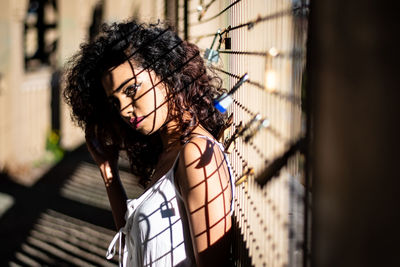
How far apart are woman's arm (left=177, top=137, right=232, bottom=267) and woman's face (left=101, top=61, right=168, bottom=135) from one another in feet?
0.88

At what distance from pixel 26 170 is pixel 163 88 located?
21.4ft

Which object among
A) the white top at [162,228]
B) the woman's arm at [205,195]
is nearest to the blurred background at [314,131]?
the woman's arm at [205,195]

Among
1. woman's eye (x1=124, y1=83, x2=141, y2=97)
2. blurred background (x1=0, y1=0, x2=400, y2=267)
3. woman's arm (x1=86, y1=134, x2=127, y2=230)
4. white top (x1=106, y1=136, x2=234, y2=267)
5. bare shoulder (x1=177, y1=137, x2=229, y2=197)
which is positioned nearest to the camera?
blurred background (x1=0, y1=0, x2=400, y2=267)

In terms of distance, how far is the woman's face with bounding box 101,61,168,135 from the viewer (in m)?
1.88

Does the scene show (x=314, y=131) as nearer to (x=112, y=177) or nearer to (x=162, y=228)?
(x=162, y=228)

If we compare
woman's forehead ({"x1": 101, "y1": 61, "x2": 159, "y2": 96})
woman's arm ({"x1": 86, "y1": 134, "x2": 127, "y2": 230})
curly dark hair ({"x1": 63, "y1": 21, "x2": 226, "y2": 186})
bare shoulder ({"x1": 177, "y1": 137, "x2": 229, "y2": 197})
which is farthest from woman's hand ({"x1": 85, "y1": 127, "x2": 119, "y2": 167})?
Result: bare shoulder ({"x1": 177, "y1": 137, "x2": 229, "y2": 197})

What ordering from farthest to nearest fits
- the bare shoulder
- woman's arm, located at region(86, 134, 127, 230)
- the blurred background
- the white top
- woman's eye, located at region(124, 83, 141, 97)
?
1. woman's arm, located at region(86, 134, 127, 230)
2. woman's eye, located at region(124, 83, 141, 97)
3. the white top
4. the bare shoulder
5. the blurred background

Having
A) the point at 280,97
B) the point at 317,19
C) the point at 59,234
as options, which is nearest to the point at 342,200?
the point at 317,19

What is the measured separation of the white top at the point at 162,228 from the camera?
1.77 meters

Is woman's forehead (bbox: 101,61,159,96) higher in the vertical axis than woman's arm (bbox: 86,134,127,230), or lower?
higher

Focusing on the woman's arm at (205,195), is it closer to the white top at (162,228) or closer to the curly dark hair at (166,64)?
the white top at (162,228)

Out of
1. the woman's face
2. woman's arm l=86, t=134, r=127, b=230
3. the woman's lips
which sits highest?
the woman's face

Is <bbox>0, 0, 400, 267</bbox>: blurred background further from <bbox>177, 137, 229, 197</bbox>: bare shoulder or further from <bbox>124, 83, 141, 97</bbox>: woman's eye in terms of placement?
<bbox>124, 83, 141, 97</bbox>: woman's eye

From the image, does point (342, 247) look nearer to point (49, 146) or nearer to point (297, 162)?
point (297, 162)
